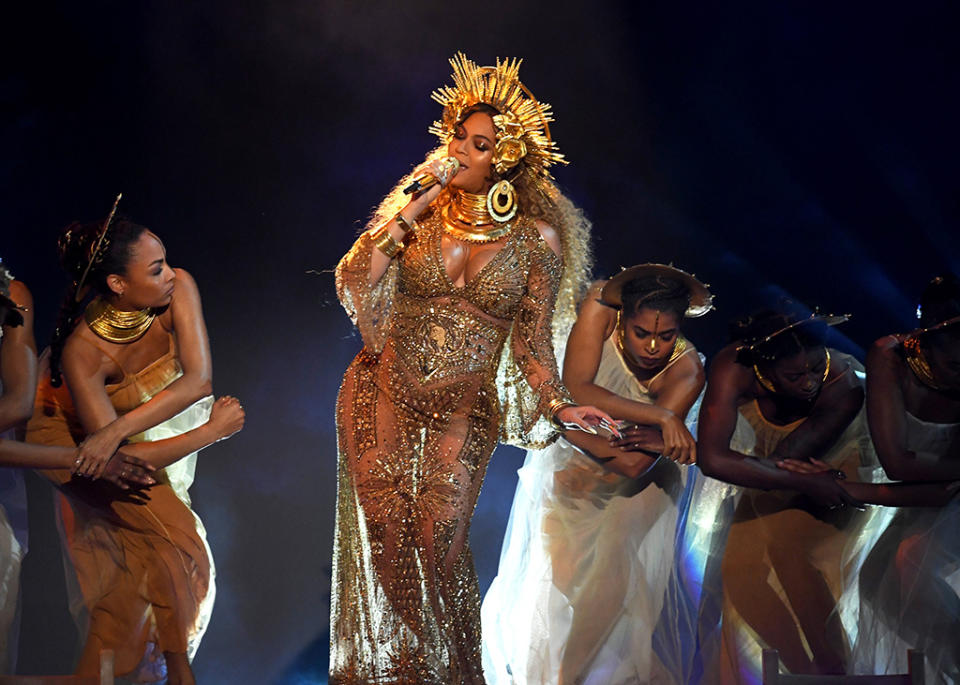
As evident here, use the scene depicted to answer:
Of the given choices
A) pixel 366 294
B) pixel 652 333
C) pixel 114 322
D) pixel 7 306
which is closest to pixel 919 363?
pixel 652 333

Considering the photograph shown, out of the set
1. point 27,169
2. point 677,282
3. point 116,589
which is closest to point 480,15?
point 677,282

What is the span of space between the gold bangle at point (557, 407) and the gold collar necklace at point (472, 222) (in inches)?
24.6

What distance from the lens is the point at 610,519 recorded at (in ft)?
15.9

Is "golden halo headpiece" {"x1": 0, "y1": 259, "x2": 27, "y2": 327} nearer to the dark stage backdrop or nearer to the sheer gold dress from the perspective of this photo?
the sheer gold dress

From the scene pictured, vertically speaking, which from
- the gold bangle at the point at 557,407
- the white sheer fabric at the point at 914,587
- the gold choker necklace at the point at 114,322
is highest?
the gold choker necklace at the point at 114,322

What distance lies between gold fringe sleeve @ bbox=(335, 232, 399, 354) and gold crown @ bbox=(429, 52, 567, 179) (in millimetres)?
570

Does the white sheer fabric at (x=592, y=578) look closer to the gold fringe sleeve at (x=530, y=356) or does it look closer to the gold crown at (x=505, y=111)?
the gold fringe sleeve at (x=530, y=356)

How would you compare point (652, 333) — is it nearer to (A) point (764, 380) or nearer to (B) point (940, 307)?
(A) point (764, 380)

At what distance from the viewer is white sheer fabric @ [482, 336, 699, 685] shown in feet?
15.4

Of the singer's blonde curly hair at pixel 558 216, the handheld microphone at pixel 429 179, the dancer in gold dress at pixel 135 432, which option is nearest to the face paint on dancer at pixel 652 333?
the singer's blonde curly hair at pixel 558 216

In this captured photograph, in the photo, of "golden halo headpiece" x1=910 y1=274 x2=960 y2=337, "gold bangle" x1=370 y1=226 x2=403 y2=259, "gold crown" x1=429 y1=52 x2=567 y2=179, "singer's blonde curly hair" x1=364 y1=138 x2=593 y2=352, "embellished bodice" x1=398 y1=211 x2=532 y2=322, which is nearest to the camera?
"gold bangle" x1=370 y1=226 x2=403 y2=259

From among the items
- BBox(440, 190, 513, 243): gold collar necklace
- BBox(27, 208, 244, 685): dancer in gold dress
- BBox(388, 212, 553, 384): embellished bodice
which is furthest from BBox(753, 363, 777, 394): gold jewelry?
BBox(27, 208, 244, 685): dancer in gold dress

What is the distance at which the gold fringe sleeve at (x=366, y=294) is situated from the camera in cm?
417

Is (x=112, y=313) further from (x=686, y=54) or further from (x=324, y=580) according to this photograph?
(x=686, y=54)
